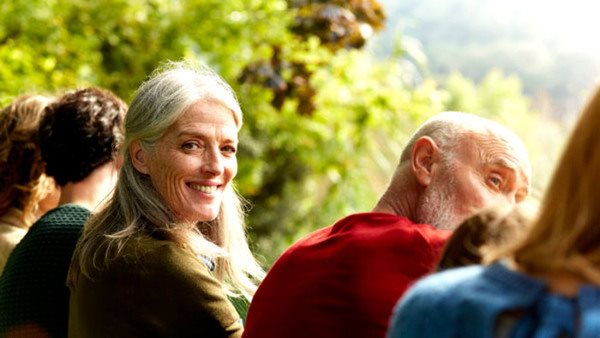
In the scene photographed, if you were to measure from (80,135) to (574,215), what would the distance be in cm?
200

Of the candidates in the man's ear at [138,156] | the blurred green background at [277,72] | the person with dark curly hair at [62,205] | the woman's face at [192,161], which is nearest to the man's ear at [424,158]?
the woman's face at [192,161]

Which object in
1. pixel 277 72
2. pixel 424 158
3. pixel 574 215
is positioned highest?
pixel 574 215

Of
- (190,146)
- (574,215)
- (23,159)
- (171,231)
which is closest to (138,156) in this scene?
(190,146)

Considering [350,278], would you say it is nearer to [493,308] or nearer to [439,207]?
[439,207]

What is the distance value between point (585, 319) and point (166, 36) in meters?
6.60

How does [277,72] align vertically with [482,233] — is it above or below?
below

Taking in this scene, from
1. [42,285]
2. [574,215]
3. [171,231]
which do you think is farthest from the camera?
[42,285]

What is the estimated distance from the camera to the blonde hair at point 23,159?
11.2ft

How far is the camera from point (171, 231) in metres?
2.61

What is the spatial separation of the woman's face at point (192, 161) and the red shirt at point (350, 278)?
19.8 inches

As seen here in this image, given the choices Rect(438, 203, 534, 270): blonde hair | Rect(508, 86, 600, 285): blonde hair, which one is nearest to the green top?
Rect(438, 203, 534, 270): blonde hair

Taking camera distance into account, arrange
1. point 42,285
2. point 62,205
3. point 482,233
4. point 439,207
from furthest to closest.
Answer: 1. point 62,205
2. point 42,285
3. point 439,207
4. point 482,233

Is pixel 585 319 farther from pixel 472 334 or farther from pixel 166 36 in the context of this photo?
pixel 166 36

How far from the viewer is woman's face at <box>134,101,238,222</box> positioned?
8.90 feet
